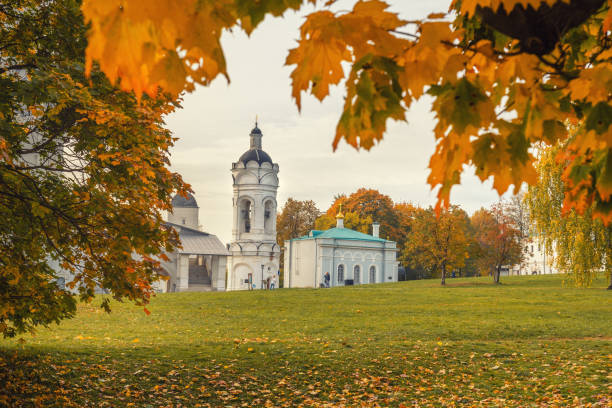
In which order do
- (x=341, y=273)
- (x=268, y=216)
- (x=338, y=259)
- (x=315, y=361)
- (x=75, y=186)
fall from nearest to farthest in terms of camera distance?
(x=75, y=186), (x=315, y=361), (x=338, y=259), (x=341, y=273), (x=268, y=216)

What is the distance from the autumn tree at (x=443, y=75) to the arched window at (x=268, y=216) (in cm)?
5669

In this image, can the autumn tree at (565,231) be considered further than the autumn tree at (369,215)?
No

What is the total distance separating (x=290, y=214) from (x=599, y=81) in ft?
233

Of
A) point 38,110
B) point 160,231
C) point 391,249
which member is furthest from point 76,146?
point 391,249

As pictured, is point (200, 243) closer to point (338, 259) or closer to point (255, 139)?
point (255, 139)

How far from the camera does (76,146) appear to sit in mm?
8039

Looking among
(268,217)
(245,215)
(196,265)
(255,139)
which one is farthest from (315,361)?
(196,265)

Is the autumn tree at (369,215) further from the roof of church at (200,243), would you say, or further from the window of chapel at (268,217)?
the roof of church at (200,243)

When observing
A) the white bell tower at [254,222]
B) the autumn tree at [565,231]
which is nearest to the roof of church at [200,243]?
the white bell tower at [254,222]

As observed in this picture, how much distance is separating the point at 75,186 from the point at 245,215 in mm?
52267

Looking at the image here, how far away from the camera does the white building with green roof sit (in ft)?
178

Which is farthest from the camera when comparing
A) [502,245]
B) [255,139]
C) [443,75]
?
[255,139]

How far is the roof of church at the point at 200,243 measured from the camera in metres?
60.0

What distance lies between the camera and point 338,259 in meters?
55.2
